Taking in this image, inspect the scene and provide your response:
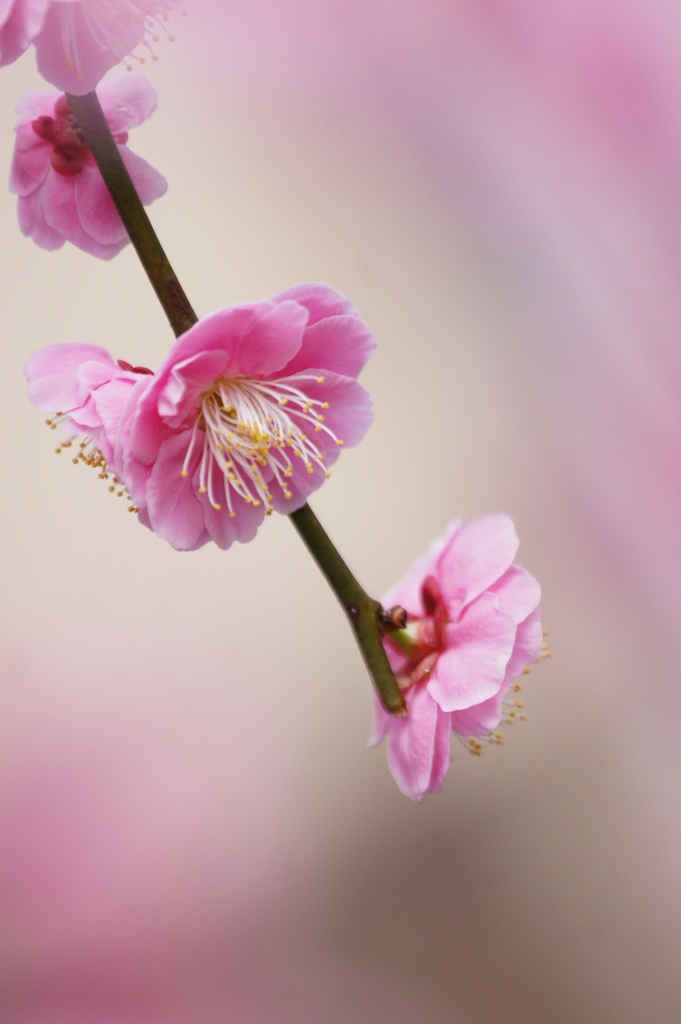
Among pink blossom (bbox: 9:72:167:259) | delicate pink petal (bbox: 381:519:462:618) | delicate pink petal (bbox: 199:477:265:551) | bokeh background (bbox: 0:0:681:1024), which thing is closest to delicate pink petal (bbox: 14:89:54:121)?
pink blossom (bbox: 9:72:167:259)

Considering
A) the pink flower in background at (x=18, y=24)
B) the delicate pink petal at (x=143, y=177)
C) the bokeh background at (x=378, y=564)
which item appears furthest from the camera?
the bokeh background at (x=378, y=564)

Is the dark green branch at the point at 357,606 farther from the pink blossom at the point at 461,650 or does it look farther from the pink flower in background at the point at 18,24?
the pink flower in background at the point at 18,24

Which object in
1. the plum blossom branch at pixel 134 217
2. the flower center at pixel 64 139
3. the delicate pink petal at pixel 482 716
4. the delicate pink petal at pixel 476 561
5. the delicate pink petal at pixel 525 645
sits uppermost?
the flower center at pixel 64 139

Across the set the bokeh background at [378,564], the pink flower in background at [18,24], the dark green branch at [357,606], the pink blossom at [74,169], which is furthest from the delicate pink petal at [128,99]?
the bokeh background at [378,564]

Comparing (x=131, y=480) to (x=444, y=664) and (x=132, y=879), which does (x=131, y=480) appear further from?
(x=132, y=879)

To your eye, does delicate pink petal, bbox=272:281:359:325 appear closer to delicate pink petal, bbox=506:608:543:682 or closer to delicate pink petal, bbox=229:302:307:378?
delicate pink petal, bbox=229:302:307:378

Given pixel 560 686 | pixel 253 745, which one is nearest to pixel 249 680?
pixel 253 745

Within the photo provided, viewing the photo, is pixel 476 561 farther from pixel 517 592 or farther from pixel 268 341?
pixel 268 341
